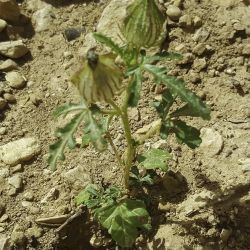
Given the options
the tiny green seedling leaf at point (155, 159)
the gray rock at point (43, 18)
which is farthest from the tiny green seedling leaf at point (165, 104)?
the gray rock at point (43, 18)

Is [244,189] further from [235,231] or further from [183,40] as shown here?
[183,40]

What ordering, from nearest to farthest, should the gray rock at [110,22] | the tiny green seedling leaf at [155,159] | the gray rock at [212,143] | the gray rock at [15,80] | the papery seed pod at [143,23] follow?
1. the papery seed pod at [143,23]
2. the tiny green seedling leaf at [155,159]
3. the gray rock at [212,143]
4. the gray rock at [15,80]
5. the gray rock at [110,22]

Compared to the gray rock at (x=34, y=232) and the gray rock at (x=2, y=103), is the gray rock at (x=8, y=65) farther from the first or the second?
the gray rock at (x=34, y=232)

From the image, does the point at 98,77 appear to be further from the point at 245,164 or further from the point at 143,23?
the point at 245,164

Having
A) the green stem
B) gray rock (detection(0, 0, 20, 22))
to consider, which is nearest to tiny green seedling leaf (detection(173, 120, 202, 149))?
the green stem

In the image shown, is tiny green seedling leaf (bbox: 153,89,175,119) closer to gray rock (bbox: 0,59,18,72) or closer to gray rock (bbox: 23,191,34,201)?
gray rock (bbox: 23,191,34,201)

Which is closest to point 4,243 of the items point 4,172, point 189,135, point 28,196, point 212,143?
point 28,196
